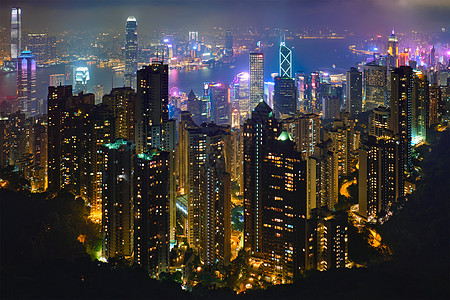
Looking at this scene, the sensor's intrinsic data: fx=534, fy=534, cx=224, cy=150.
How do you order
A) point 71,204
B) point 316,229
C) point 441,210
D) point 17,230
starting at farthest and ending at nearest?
1. point 71,204
2. point 316,229
3. point 17,230
4. point 441,210

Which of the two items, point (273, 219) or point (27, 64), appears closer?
point (273, 219)

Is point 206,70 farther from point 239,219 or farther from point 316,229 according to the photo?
point 316,229

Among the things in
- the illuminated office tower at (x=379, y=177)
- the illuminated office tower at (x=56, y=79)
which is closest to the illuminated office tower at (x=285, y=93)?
the illuminated office tower at (x=56, y=79)

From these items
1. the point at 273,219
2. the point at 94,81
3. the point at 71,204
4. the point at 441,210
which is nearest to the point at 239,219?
the point at 273,219

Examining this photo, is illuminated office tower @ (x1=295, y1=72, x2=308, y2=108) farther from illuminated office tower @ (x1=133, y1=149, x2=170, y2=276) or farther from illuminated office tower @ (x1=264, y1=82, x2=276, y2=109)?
illuminated office tower @ (x1=133, y1=149, x2=170, y2=276)

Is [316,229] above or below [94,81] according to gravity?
below

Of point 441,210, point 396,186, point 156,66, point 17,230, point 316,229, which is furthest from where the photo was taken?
point 156,66

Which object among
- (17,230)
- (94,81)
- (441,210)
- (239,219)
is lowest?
(239,219)
